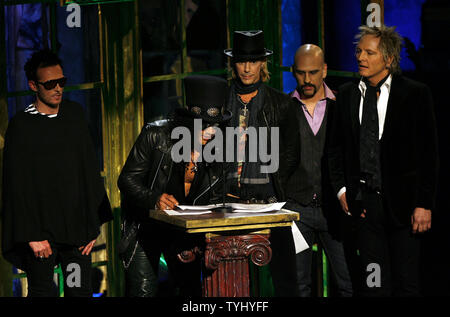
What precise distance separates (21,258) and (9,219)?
0.28 m

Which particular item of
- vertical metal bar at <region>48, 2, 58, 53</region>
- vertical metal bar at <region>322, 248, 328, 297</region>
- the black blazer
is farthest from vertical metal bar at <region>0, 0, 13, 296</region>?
the black blazer

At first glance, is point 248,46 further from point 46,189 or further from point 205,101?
point 46,189

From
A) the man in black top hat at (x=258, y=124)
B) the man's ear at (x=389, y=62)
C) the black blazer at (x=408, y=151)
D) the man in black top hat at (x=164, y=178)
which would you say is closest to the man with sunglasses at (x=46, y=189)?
the man in black top hat at (x=164, y=178)

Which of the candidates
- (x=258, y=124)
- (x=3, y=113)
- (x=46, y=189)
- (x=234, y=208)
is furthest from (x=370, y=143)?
(x=3, y=113)

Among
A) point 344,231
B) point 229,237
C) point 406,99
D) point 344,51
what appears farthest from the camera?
point 344,51

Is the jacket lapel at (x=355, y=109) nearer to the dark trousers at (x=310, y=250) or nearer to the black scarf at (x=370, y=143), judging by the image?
the black scarf at (x=370, y=143)

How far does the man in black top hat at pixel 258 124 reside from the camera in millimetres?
6070

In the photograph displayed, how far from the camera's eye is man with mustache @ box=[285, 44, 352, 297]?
6.04m

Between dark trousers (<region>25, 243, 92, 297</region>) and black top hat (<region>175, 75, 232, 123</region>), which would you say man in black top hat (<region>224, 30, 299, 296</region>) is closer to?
black top hat (<region>175, 75, 232, 123</region>)

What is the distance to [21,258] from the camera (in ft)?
18.9

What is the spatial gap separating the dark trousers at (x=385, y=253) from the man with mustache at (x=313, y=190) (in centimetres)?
35

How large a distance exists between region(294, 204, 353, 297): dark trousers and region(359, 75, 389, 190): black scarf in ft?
1.66
